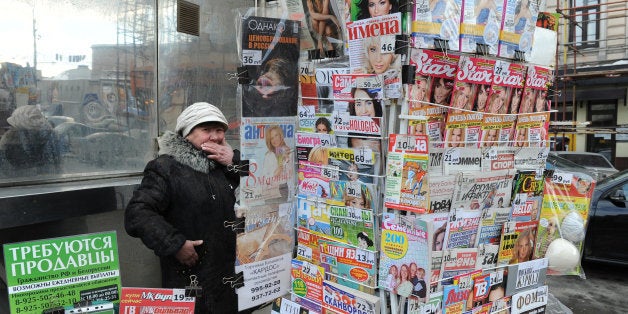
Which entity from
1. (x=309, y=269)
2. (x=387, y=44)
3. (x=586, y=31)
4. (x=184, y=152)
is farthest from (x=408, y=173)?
(x=586, y=31)

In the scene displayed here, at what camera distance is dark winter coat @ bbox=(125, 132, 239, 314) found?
2461mm

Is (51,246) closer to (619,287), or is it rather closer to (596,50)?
(619,287)

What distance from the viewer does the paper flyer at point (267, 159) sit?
2.25 metres

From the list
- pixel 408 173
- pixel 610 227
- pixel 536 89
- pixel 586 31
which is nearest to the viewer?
pixel 408 173

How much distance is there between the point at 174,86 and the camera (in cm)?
384

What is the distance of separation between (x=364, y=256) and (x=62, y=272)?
1.54 meters

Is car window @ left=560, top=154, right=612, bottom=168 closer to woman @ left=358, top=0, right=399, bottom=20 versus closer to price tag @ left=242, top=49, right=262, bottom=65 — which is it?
woman @ left=358, top=0, right=399, bottom=20

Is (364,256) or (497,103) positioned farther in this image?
(497,103)

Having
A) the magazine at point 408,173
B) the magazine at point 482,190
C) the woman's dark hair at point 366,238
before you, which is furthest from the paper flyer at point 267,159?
the magazine at point 482,190

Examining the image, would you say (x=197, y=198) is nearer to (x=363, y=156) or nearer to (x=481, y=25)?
(x=363, y=156)

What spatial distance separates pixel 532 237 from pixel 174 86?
288cm

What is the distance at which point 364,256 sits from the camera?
210 cm

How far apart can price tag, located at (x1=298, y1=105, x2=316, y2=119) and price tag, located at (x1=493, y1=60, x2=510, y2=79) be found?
2.94ft

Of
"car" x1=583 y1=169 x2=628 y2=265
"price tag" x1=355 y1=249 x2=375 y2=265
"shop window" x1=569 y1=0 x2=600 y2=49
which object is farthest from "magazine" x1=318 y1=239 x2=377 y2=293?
"shop window" x1=569 y1=0 x2=600 y2=49
